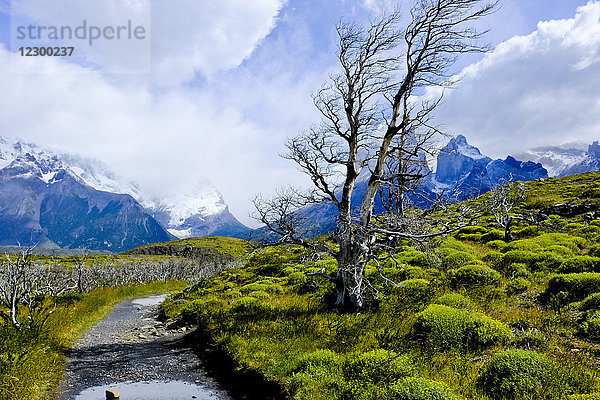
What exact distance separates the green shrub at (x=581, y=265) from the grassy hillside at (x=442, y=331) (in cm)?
6

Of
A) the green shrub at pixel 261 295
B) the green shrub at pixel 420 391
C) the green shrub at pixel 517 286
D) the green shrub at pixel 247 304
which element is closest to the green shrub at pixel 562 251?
the green shrub at pixel 517 286

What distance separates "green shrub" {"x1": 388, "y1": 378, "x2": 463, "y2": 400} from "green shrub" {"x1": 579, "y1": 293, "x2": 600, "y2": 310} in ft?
25.2

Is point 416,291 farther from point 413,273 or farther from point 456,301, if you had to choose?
point 413,273

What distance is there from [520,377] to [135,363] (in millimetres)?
14600

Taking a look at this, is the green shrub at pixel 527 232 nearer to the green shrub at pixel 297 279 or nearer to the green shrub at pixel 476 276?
the green shrub at pixel 476 276

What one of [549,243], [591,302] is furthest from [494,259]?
[591,302]

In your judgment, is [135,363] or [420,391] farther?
[135,363]

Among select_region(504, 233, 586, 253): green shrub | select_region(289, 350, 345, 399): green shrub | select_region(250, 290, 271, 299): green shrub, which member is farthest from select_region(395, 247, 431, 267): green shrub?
select_region(289, 350, 345, 399): green shrub

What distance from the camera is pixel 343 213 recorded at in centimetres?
1369

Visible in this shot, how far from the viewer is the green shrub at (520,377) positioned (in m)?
7.25

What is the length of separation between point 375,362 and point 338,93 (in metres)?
11.3

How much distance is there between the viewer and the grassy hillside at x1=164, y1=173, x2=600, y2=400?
7840 millimetres

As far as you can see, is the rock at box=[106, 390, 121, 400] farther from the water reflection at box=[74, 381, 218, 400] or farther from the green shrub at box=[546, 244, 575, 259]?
the green shrub at box=[546, 244, 575, 259]

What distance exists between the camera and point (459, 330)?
34.7 feet
